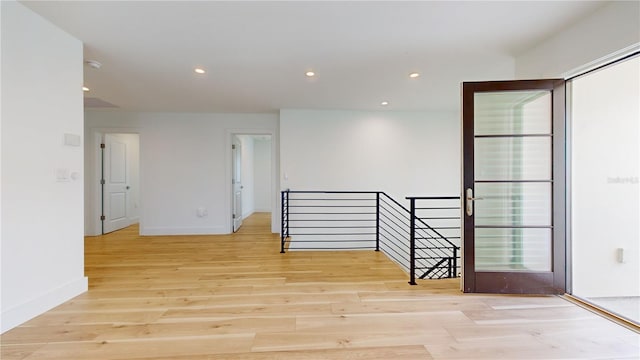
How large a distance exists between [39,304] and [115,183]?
407cm

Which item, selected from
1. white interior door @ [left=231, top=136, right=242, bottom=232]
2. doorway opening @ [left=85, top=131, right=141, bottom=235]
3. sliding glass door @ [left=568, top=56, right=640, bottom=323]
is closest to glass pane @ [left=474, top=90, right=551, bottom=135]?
sliding glass door @ [left=568, top=56, right=640, bottom=323]

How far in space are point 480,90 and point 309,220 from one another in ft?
10.0

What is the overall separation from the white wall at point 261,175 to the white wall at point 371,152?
153 inches

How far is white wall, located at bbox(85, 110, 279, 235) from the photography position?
4.95 metres

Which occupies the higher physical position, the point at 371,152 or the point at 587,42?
the point at 587,42

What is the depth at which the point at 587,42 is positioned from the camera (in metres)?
2.07

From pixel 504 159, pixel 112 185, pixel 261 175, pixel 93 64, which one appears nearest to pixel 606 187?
pixel 504 159

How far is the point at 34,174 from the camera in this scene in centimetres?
198

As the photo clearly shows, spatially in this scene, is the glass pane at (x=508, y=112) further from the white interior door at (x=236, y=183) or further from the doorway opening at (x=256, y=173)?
the doorway opening at (x=256, y=173)

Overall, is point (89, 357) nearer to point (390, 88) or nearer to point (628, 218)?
point (390, 88)

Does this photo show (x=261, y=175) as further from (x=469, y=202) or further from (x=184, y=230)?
(x=469, y=202)

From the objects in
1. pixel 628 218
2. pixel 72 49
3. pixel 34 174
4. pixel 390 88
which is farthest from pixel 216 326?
pixel 628 218

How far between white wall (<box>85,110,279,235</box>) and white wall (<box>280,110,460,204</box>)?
0.79 metres

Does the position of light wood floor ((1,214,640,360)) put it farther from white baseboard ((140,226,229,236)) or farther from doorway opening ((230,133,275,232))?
doorway opening ((230,133,275,232))
